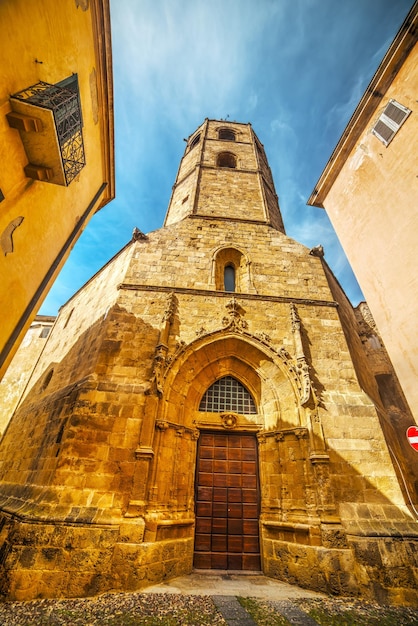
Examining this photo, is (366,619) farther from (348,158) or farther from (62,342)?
(348,158)

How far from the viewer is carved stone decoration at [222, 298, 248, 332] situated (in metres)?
6.97

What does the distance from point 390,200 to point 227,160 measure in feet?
37.1

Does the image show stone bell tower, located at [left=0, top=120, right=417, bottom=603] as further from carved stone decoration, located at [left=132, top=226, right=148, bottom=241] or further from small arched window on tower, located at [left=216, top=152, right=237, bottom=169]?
small arched window on tower, located at [left=216, top=152, right=237, bottom=169]

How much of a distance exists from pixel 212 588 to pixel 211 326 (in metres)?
4.92

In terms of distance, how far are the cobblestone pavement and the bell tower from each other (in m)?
9.91

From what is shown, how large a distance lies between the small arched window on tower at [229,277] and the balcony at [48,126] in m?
5.24

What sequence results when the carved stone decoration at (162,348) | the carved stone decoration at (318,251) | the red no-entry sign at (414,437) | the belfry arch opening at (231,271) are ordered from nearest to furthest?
the red no-entry sign at (414,437)
the carved stone decoration at (162,348)
the belfry arch opening at (231,271)
the carved stone decoration at (318,251)

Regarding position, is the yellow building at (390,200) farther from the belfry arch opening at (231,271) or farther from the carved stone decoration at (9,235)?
the carved stone decoration at (9,235)

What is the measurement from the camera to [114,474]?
488cm

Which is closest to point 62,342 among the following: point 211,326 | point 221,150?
point 211,326

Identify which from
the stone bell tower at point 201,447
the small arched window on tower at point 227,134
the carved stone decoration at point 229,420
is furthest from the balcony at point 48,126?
the small arched window on tower at point 227,134

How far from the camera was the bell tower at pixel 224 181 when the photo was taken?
11102 mm

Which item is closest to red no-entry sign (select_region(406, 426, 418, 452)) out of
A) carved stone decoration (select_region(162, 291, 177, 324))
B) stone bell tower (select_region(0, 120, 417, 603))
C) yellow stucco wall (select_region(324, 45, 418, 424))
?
yellow stucco wall (select_region(324, 45, 418, 424))

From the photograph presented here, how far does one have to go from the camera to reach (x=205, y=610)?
352 cm
